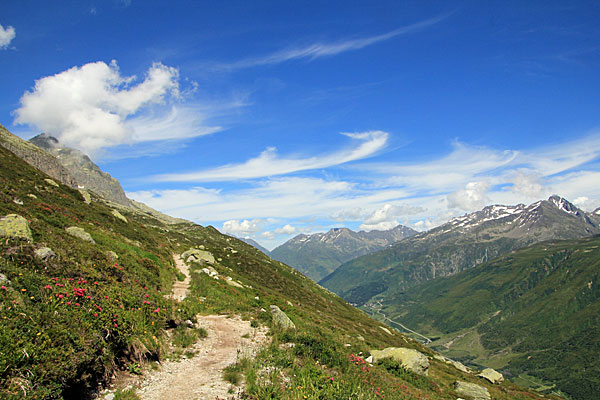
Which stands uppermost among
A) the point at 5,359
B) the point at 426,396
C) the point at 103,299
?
the point at 103,299

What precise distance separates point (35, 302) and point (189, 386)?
6726mm

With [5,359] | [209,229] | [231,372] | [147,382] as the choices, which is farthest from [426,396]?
[209,229]

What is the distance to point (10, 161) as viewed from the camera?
52.1 meters

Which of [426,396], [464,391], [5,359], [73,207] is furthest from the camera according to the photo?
[73,207]

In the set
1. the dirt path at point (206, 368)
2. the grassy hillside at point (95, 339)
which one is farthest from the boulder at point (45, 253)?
the dirt path at point (206, 368)

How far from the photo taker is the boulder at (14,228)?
16.4m

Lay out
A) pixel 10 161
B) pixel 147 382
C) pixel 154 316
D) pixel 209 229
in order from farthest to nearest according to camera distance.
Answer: pixel 209 229 < pixel 10 161 < pixel 154 316 < pixel 147 382

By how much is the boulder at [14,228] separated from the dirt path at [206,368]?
1134cm

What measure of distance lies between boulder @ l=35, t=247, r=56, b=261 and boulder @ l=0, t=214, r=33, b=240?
2041 mm

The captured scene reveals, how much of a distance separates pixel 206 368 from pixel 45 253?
10.7 m

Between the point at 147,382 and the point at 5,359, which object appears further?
the point at 147,382

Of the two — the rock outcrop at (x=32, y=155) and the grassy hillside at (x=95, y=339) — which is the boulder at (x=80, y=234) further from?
the rock outcrop at (x=32, y=155)

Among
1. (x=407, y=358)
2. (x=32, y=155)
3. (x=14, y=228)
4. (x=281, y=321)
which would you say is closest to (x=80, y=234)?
(x=14, y=228)

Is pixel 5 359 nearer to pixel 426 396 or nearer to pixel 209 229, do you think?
pixel 426 396
